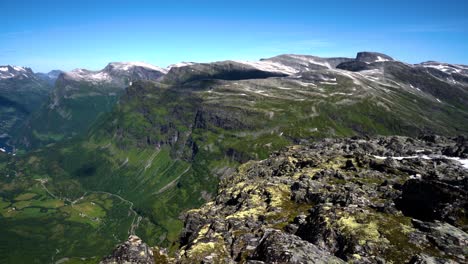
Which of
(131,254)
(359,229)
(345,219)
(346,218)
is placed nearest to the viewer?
(131,254)

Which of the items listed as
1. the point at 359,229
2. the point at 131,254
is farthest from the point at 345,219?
the point at 131,254

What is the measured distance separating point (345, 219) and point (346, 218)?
528mm

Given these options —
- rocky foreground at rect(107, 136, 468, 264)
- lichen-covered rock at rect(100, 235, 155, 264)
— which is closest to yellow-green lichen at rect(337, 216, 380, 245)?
rocky foreground at rect(107, 136, 468, 264)

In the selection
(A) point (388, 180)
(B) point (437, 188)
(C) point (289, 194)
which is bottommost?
(C) point (289, 194)

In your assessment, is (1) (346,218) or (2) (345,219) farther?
(1) (346,218)

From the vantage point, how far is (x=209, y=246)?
54688 millimetres

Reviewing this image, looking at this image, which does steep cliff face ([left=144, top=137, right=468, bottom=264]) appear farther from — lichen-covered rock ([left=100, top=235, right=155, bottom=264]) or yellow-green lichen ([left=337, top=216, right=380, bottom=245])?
lichen-covered rock ([left=100, top=235, right=155, bottom=264])

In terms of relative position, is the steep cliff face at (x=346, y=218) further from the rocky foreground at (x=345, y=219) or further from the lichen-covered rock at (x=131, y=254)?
the lichen-covered rock at (x=131, y=254)

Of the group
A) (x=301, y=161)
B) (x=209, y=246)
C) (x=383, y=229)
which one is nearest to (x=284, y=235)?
(x=209, y=246)

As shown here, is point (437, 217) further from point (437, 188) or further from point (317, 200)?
point (317, 200)

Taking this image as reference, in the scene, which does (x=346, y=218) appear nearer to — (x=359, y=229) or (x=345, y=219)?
(x=345, y=219)

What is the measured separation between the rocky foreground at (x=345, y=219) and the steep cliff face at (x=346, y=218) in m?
0.15

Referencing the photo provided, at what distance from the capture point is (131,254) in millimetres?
44719

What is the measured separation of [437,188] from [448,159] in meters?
60.2
